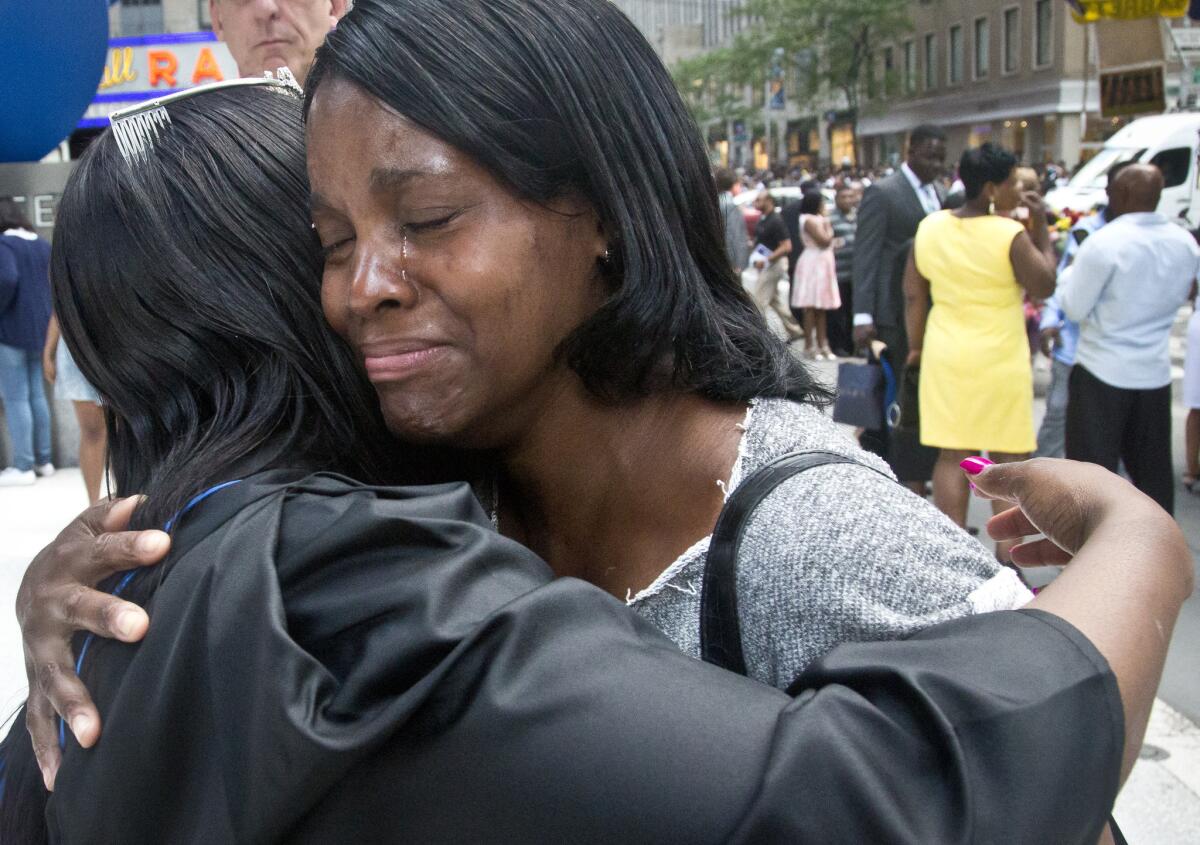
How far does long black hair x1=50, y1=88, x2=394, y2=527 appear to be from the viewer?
50.7 inches

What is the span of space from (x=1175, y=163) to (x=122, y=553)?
1798cm

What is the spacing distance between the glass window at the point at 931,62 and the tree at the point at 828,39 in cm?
107

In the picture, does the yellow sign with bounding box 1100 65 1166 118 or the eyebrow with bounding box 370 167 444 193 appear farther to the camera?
the yellow sign with bounding box 1100 65 1166 118

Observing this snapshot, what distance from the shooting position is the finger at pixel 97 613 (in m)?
1.03

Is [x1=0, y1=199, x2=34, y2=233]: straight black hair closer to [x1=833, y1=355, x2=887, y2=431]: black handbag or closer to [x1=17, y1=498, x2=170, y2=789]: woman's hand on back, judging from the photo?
[x1=833, y1=355, x2=887, y2=431]: black handbag

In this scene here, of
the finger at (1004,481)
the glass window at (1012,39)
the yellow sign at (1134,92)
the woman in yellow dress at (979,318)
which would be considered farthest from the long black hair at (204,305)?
the glass window at (1012,39)

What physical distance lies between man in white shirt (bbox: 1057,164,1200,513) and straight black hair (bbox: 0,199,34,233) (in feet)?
20.4

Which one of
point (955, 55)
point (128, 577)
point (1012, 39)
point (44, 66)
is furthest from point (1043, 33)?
point (128, 577)

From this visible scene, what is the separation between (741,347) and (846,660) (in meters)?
0.58

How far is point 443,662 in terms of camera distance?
91 centimetres

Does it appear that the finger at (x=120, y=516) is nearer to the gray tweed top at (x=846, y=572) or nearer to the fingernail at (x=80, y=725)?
the fingernail at (x=80, y=725)

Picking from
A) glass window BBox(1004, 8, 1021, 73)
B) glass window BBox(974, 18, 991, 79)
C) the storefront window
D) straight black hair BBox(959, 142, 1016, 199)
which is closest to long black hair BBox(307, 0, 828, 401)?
straight black hair BBox(959, 142, 1016, 199)

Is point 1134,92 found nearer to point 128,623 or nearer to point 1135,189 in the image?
point 1135,189

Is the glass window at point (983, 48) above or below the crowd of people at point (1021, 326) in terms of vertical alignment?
above
